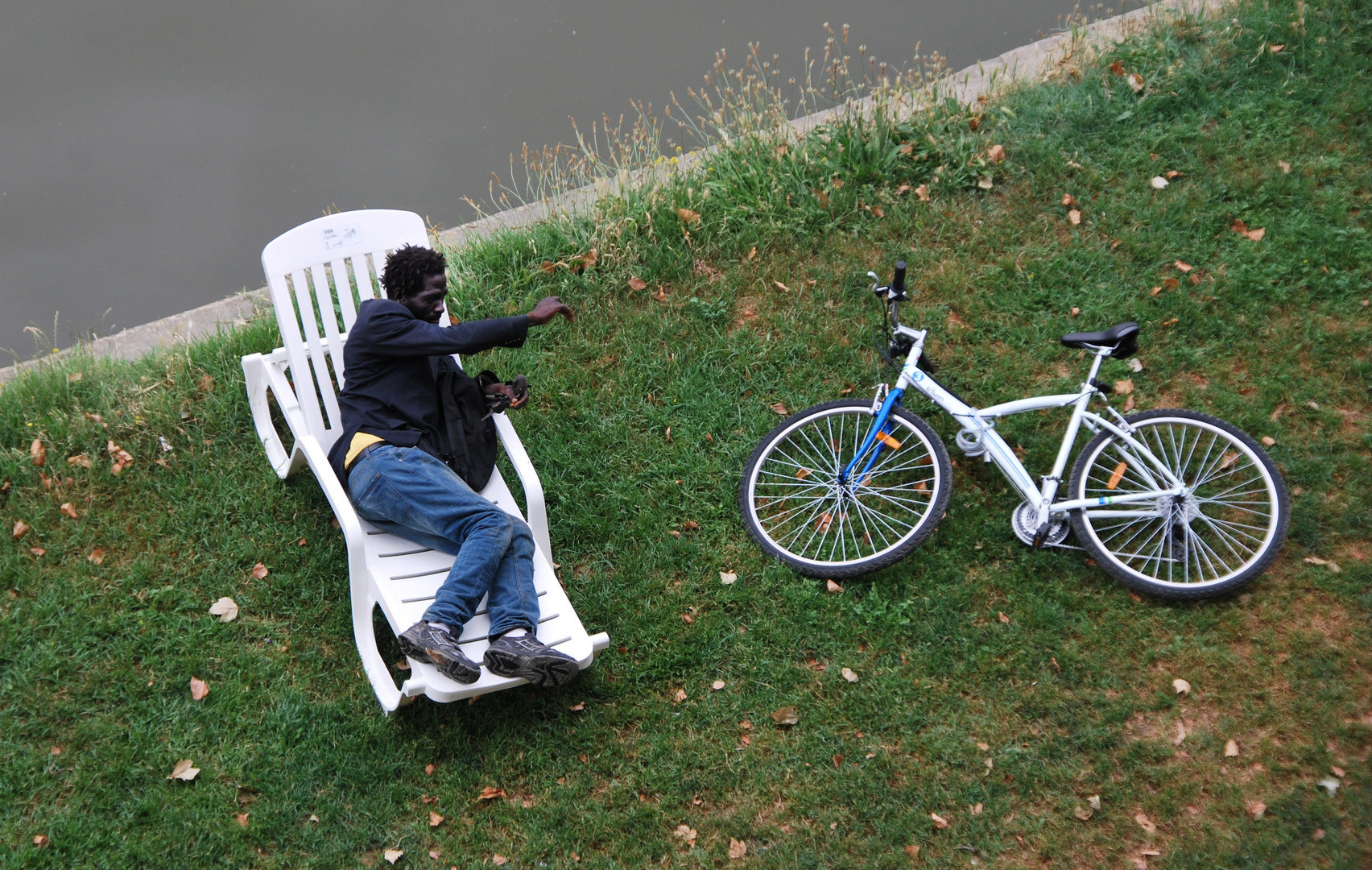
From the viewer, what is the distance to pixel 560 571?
496cm

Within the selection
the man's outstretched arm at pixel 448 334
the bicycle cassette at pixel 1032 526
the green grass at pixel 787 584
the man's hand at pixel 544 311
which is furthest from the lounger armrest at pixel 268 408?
the bicycle cassette at pixel 1032 526

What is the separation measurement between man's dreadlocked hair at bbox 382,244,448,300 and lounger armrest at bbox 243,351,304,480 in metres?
0.77

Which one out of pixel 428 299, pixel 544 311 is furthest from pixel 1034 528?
pixel 428 299

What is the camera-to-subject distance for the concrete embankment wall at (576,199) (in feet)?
20.6

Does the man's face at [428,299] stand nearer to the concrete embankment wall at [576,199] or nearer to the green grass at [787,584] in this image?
the green grass at [787,584]

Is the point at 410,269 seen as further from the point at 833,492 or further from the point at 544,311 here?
the point at 833,492

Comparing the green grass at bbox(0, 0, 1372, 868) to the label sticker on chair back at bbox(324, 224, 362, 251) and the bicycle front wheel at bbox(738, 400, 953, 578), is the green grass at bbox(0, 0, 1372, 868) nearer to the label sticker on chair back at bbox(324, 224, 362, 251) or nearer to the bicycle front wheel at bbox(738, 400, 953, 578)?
the bicycle front wheel at bbox(738, 400, 953, 578)

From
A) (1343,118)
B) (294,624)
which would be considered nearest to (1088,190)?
(1343,118)

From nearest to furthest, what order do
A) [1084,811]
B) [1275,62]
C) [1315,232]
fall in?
[1084,811], [1315,232], [1275,62]

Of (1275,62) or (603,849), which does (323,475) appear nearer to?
(603,849)

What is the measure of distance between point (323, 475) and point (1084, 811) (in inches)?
133

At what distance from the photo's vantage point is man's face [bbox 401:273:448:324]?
176 inches

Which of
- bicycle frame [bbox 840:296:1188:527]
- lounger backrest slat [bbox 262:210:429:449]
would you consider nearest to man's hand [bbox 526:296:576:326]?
lounger backrest slat [bbox 262:210:429:449]

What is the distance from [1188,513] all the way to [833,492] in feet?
5.18
